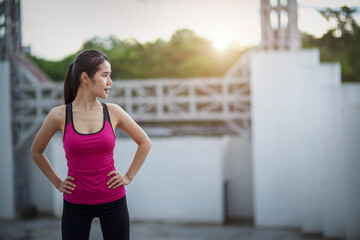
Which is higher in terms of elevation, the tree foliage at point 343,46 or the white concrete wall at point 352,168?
the tree foliage at point 343,46

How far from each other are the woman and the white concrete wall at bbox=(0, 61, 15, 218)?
880 cm

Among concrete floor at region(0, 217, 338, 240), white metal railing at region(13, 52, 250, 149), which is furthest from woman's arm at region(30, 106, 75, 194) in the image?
white metal railing at region(13, 52, 250, 149)

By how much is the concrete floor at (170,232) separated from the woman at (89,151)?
250 inches

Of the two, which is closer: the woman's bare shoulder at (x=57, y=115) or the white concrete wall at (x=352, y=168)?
the woman's bare shoulder at (x=57, y=115)

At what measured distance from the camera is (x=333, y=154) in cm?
712

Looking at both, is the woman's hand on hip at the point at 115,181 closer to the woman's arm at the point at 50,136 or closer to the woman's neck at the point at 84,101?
the woman's arm at the point at 50,136

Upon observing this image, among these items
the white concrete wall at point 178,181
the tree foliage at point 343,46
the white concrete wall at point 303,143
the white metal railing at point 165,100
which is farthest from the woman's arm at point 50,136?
the tree foliage at point 343,46

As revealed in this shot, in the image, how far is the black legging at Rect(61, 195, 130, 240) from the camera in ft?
5.99

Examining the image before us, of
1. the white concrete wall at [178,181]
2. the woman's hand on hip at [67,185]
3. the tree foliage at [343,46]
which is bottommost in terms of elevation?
the white concrete wall at [178,181]

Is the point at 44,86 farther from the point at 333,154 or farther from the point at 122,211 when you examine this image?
the point at 122,211

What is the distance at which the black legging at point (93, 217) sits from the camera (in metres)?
1.83

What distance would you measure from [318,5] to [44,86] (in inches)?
250

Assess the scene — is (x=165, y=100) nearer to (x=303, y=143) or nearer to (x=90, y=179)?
(x=303, y=143)

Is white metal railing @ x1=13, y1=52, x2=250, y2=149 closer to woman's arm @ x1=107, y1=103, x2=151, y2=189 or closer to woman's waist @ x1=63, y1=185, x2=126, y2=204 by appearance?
woman's arm @ x1=107, y1=103, x2=151, y2=189
